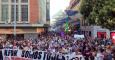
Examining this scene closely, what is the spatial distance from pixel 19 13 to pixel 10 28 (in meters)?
3.73

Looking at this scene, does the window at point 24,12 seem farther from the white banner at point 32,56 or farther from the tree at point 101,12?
the white banner at point 32,56

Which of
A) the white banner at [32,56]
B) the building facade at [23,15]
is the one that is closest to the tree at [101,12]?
the white banner at [32,56]

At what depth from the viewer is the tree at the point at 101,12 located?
1404 inches

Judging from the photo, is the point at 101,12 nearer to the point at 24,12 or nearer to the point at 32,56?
the point at 32,56

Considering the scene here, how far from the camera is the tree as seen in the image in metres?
35.7

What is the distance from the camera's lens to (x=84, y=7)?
4206 centimetres

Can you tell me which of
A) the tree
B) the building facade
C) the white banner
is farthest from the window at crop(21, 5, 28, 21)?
the white banner

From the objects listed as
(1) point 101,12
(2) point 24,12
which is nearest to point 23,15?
(2) point 24,12

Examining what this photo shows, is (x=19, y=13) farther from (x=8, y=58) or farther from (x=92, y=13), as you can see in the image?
(x=8, y=58)

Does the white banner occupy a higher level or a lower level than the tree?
lower

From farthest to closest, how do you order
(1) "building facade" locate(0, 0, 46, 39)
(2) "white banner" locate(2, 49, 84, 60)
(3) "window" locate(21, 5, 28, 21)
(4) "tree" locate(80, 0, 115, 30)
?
(3) "window" locate(21, 5, 28, 21), (1) "building facade" locate(0, 0, 46, 39), (4) "tree" locate(80, 0, 115, 30), (2) "white banner" locate(2, 49, 84, 60)

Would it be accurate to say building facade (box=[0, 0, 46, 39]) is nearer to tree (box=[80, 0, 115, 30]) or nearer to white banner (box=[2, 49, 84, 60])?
tree (box=[80, 0, 115, 30])

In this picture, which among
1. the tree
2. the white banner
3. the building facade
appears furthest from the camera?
the building facade

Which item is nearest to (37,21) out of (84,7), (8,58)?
(84,7)
